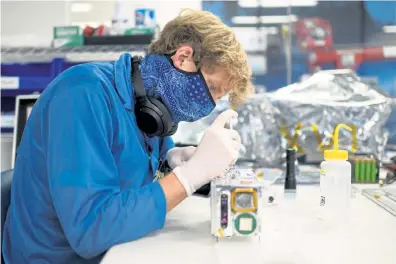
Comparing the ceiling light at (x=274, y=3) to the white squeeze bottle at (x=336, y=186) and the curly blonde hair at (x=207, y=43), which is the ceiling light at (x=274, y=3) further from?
the white squeeze bottle at (x=336, y=186)

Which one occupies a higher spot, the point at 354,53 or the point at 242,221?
the point at 354,53

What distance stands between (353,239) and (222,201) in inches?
12.3

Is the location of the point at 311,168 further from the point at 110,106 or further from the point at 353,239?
the point at 110,106

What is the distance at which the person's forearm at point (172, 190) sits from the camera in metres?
0.96

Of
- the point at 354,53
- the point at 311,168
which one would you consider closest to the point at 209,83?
the point at 311,168

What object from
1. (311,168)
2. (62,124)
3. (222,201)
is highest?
(62,124)

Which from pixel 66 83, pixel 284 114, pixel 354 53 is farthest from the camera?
pixel 354 53

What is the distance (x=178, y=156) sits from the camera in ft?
4.76

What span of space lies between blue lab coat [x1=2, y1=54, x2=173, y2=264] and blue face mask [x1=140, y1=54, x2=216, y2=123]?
63mm

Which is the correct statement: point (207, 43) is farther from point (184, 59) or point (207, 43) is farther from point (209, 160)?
point (209, 160)

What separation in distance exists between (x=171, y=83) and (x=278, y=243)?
504mm

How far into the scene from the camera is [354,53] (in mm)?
3977

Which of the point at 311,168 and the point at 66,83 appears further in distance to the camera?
the point at 311,168

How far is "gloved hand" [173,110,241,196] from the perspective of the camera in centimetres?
Answer: 100
